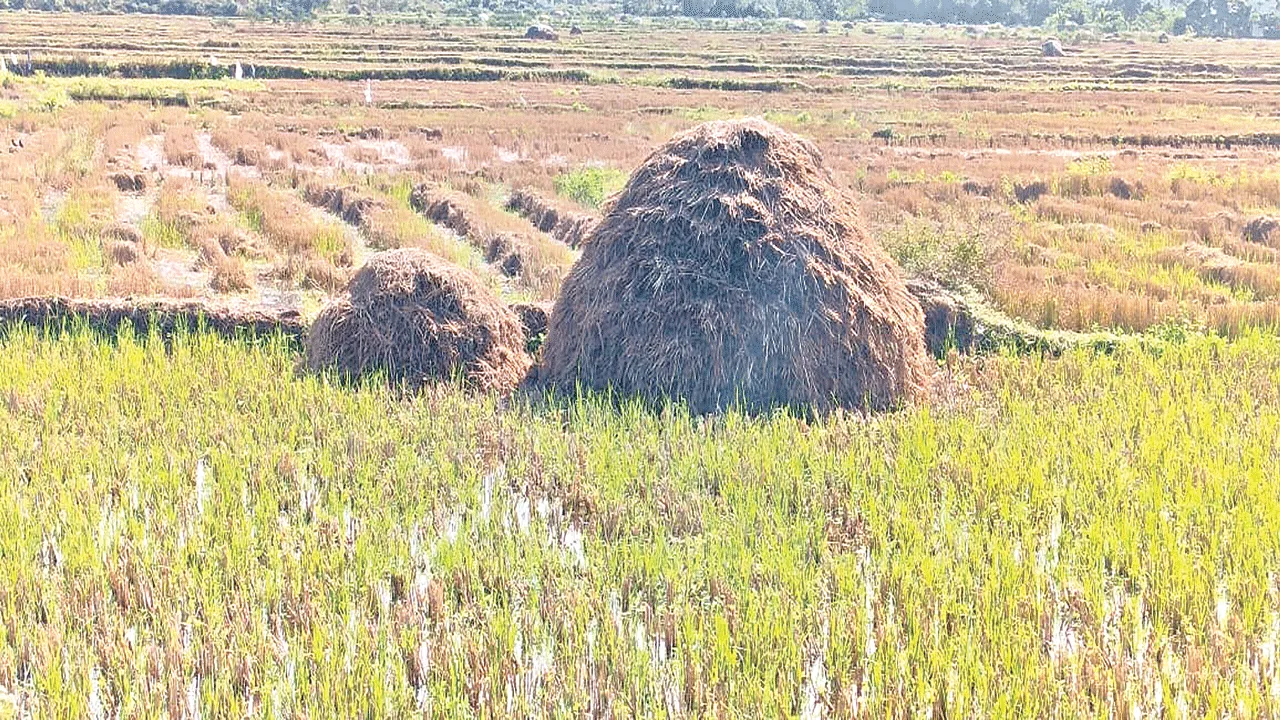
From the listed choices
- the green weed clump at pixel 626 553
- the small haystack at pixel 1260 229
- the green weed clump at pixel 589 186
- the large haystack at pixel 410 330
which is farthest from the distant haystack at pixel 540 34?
the green weed clump at pixel 626 553

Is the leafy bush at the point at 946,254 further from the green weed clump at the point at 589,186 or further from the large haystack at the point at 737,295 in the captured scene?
the green weed clump at the point at 589,186

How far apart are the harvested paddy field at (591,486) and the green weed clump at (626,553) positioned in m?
0.02

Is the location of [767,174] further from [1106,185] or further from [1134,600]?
[1106,185]

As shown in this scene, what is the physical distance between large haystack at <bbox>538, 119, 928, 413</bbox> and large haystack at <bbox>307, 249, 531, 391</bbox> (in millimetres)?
445

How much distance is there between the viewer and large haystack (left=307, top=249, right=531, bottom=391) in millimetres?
6375

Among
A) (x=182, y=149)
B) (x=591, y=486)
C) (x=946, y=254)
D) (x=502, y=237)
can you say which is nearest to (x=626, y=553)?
(x=591, y=486)

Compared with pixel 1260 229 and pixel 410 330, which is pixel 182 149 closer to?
pixel 410 330

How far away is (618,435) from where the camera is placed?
17.8 ft

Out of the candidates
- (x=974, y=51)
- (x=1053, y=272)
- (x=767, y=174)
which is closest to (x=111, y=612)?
(x=767, y=174)

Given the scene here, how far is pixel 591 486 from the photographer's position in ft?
15.9

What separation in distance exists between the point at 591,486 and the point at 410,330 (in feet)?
6.94

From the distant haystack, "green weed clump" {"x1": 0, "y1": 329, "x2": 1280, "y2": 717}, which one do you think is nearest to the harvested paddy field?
"green weed clump" {"x1": 0, "y1": 329, "x2": 1280, "y2": 717}

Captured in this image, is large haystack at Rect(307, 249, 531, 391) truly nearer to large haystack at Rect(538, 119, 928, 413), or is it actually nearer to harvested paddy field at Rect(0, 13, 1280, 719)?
harvested paddy field at Rect(0, 13, 1280, 719)

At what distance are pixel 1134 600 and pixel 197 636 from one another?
3.33 metres
